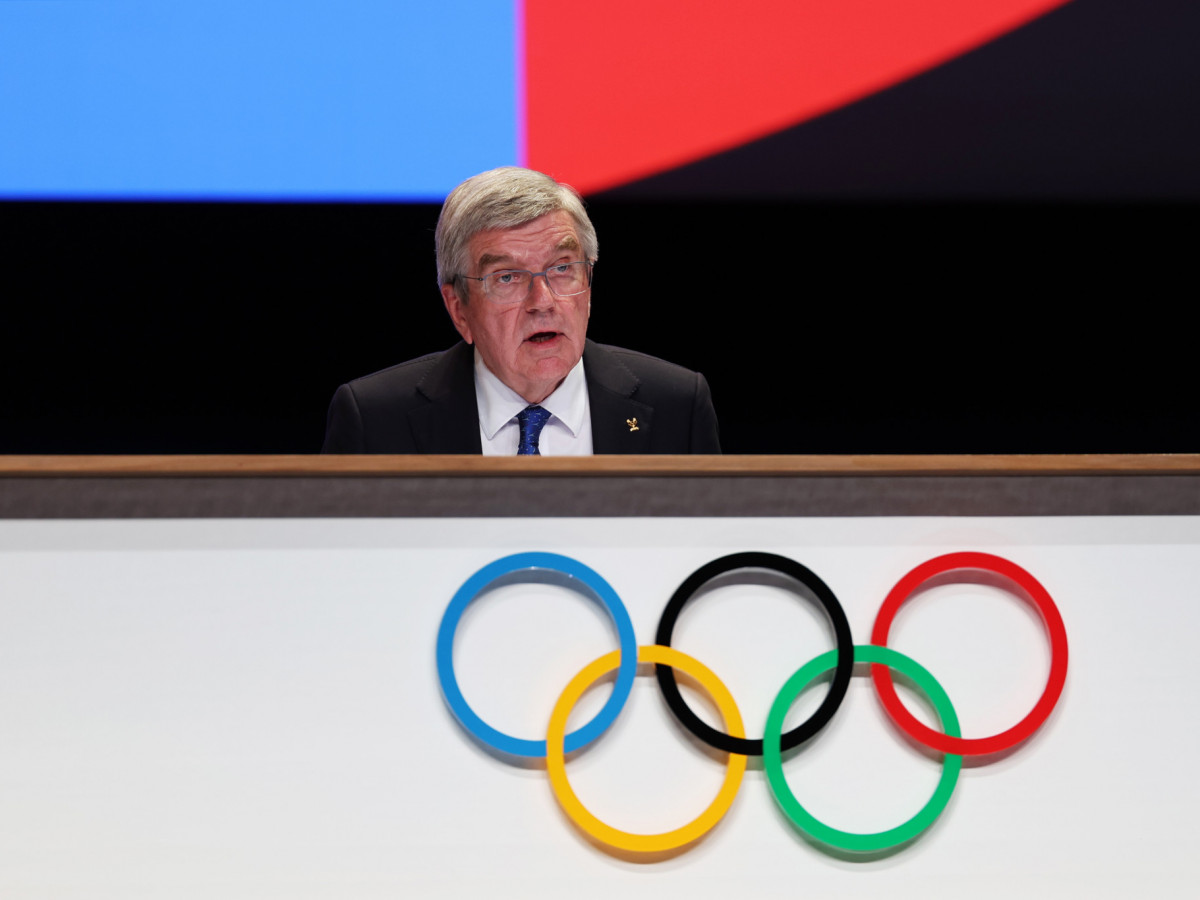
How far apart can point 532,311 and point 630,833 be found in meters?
0.90

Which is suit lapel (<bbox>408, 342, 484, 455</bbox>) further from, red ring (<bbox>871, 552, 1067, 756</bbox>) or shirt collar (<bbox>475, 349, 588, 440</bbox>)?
red ring (<bbox>871, 552, 1067, 756</bbox>)

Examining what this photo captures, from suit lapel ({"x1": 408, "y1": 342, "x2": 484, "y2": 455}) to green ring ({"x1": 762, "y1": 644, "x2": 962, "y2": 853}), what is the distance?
71 centimetres

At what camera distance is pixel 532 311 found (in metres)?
1.60

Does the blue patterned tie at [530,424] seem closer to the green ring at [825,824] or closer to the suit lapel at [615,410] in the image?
the suit lapel at [615,410]

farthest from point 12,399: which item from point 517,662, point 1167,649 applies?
point 1167,649

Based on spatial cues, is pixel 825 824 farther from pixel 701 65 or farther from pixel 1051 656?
pixel 701 65

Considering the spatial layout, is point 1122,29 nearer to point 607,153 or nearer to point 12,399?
point 607,153

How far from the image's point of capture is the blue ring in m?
0.87

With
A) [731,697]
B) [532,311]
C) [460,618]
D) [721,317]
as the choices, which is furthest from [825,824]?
[721,317]

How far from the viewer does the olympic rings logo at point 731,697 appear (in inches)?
34.4

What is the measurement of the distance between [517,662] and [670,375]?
34.7 inches

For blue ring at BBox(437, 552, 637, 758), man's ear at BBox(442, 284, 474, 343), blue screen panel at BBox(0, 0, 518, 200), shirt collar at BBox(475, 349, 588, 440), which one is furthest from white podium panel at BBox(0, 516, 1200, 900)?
blue screen panel at BBox(0, 0, 518, 200)

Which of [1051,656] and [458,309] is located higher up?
[458,309]

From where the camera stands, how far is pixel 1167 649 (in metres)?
0.94
